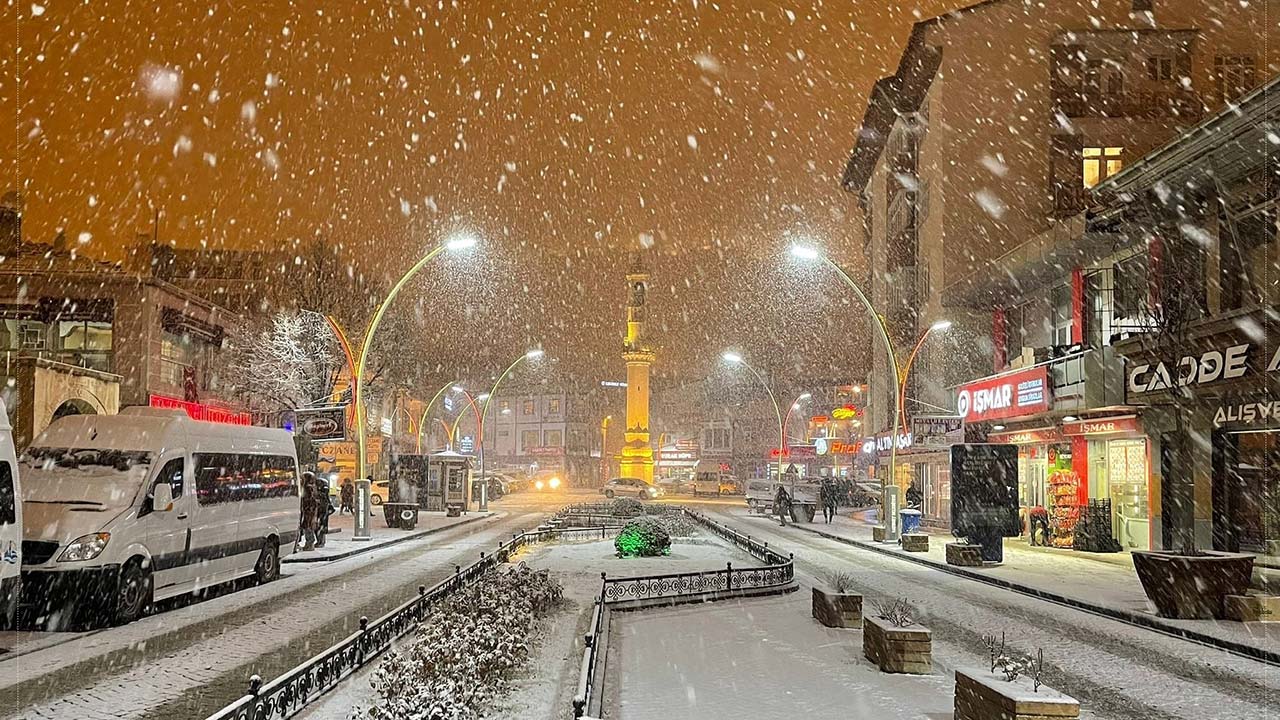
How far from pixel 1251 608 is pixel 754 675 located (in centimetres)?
856

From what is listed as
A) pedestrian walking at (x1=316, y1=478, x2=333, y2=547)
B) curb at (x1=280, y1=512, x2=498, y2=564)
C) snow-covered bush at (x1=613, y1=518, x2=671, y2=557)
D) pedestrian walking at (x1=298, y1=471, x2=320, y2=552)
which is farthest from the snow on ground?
pedestrian walking at (x1=316, y1=478, x2=333, y2=547)

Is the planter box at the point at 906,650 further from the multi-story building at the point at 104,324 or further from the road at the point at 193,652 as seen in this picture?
the multi-story building at the point at 104,324

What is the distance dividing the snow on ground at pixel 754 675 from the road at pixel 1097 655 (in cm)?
123

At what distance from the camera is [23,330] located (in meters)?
40.9

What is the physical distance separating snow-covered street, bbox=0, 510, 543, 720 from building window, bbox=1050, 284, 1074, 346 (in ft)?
73.8

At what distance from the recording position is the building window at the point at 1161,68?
42.9 metres

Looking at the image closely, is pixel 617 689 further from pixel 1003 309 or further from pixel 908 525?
pixel 1003 309

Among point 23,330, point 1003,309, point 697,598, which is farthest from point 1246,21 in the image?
point 23,330

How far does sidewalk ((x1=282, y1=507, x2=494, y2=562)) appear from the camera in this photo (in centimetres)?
2516

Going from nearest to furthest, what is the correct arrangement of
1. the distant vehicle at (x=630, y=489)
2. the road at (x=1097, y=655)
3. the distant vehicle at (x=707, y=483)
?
the road at (x=1097, y=655) → the distant vehicle at (x=630, y=489) → the distant vehicle at (x=707, y=483)

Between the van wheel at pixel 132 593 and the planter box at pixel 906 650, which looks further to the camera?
the van wheel at pixel 132 593

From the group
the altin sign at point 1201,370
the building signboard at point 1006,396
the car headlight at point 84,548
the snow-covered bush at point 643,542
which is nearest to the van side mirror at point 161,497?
the car headlight at point 84,548

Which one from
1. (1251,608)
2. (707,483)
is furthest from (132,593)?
(707,483)

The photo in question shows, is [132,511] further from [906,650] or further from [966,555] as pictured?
[966,555]
